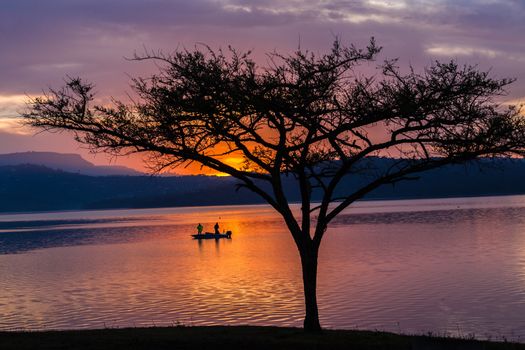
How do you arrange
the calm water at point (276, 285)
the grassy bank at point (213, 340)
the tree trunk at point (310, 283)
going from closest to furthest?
the grassy bank at point (213, 340), the tree trunk at point (310, 283), the calm water at point (276, 285)

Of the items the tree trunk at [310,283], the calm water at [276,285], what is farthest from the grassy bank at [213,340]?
the calm water at [276,285]

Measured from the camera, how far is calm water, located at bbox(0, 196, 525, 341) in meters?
38.6

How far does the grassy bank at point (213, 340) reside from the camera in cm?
2006

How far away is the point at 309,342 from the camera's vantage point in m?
20.5

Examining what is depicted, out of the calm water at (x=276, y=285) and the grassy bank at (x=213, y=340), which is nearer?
the grassy bank at (x=213, y=340)

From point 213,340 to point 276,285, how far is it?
1294 inches

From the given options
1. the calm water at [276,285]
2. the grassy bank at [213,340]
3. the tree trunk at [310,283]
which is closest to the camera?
the grassy bank at [213,340]

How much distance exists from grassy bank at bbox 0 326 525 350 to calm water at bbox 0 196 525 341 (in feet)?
42.6

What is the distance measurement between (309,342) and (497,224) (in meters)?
110

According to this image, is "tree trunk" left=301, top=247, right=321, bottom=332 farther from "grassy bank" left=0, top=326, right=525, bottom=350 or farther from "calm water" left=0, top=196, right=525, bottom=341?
"calm water" left=0, top=196, right=525, bottom=341

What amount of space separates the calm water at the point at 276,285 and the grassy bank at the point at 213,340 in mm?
12984

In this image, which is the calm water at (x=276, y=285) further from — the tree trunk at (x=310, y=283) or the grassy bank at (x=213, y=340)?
the grassy bank at (x=213, y=340)

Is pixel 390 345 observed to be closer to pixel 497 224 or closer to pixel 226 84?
pixel 226 84

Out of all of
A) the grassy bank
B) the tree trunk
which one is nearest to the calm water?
the tree trunk
